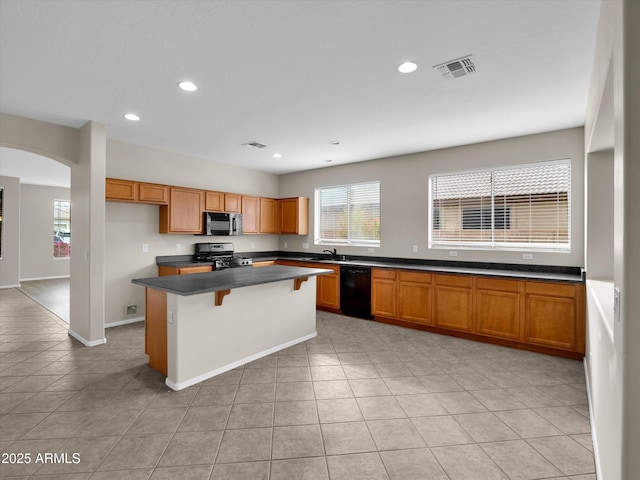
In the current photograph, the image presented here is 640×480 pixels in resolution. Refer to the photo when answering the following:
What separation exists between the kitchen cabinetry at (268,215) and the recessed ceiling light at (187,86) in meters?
3.78

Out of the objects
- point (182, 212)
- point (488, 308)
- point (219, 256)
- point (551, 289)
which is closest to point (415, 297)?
point (488, 308)

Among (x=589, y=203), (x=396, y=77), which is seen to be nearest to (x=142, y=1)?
(x=396, y=77)

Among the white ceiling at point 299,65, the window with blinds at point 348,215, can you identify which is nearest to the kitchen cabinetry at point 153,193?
the white ceiling at point 299,65

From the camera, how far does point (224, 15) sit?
Answer: 208 cm

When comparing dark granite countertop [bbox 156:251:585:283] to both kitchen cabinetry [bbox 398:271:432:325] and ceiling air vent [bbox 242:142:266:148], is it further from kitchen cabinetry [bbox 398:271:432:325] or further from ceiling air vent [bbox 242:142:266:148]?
ceiling air vent [bbox 242:142:266:148]

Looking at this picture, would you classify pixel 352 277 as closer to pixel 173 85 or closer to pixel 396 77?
pixel 396 77

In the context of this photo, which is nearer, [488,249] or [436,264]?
[488,249]

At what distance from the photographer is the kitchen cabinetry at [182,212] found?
210 inches

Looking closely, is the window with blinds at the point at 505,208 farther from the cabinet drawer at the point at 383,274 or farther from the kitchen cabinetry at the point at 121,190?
the kitchen cabinetry at the point at 121,190

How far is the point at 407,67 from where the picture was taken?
270 centimetres

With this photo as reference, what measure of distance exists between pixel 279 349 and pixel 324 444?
1.88 m

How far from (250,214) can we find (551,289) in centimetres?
504

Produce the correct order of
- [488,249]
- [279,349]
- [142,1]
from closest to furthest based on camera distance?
[142,1], [279,349], [488,249]

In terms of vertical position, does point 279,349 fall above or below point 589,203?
below
